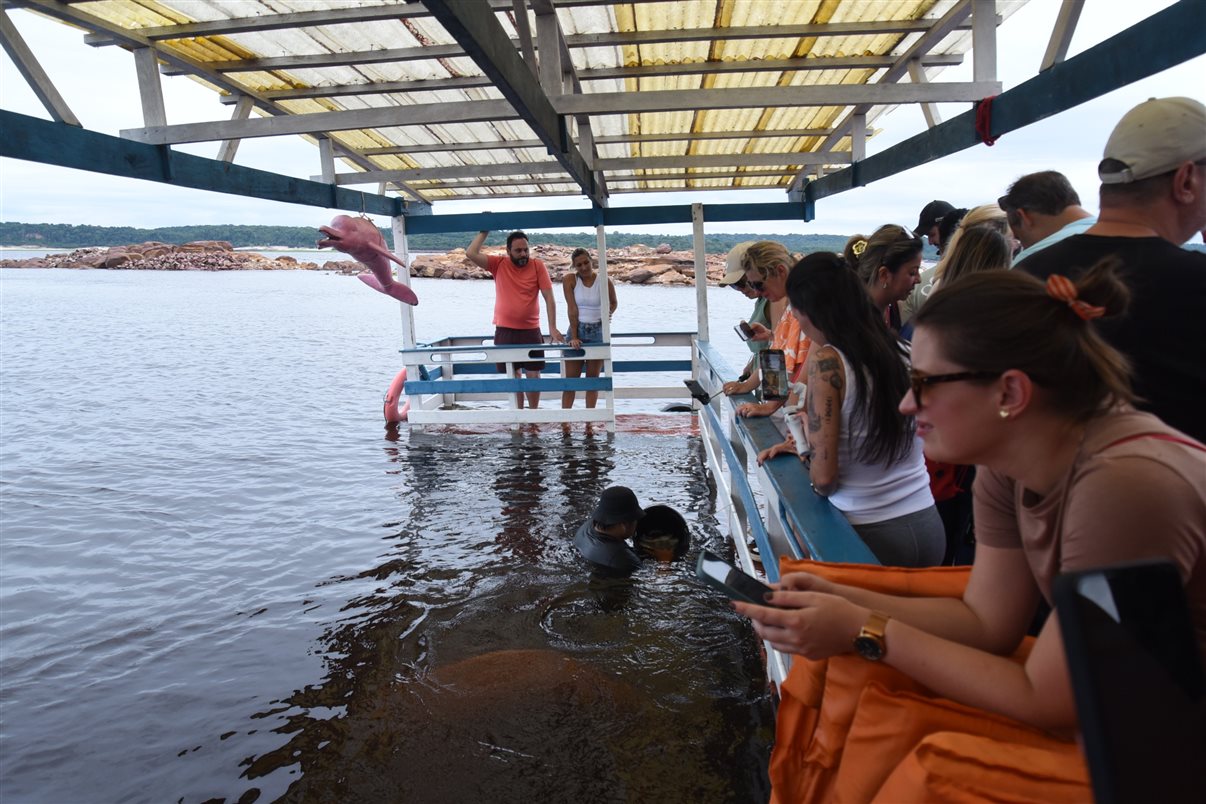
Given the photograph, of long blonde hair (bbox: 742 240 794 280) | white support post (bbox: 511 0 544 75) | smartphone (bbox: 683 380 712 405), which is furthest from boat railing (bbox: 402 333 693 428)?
white support post (bbox: 511 0 544 75)

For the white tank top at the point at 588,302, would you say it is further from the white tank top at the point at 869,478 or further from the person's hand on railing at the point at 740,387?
the white tank top at the point at 869,478

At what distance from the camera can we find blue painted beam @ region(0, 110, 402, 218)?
4660 millimetres

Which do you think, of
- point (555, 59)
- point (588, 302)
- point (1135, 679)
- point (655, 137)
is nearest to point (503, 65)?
point (555, 59)

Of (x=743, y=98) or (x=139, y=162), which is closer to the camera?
(x=139, y=162)

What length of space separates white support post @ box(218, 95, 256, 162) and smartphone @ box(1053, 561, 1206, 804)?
24.1 feet

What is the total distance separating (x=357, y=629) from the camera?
537 centimetres

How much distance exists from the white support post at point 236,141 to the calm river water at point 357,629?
3506 millimetres

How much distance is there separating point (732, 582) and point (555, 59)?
494 centimetres

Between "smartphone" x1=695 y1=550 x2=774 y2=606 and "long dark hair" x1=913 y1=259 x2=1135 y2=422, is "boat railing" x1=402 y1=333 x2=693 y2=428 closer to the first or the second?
"smartphone" x1=695 y1=550 x2=774 y2=606

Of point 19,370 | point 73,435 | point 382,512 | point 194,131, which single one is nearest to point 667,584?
point 382,512

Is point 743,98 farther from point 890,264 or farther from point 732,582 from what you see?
point 732,582

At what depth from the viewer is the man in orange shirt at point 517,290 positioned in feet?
34.4

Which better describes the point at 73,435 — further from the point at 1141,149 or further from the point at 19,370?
the point at 1141,149

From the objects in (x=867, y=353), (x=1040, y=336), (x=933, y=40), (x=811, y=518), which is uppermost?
(x=933, y=40)
